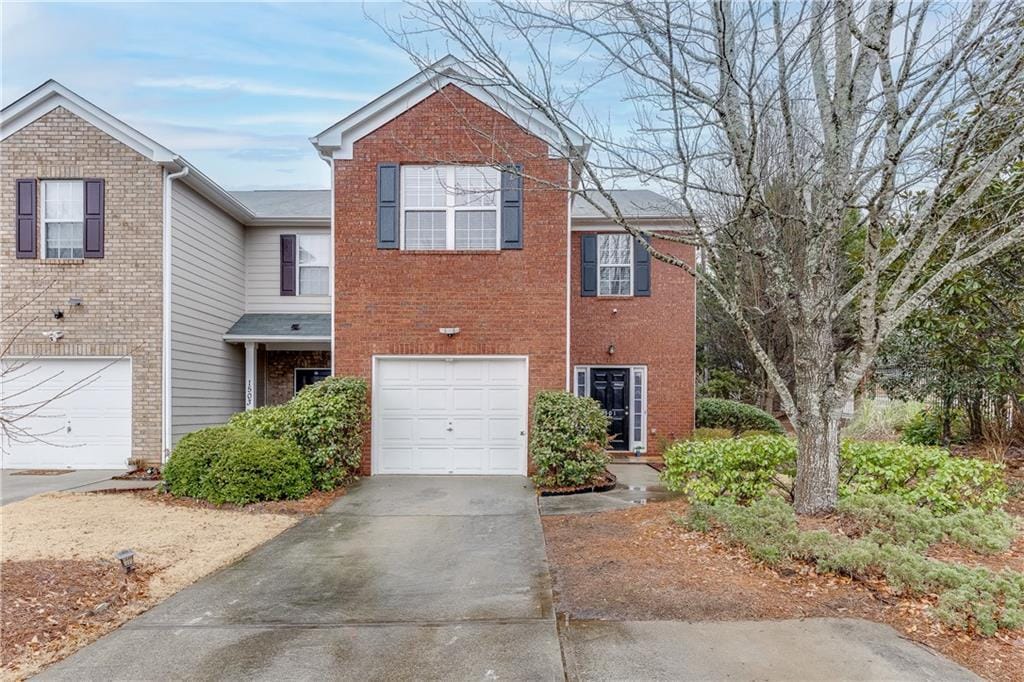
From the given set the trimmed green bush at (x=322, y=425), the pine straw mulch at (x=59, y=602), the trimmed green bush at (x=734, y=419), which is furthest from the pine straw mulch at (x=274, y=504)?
the trimmed green bush at (x=734, y=419)

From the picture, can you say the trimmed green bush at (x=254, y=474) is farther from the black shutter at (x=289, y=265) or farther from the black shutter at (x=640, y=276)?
the black shutter at (x=640, y=276)

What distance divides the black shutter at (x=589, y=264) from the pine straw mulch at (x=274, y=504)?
756 centimetres

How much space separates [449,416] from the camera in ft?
35.3

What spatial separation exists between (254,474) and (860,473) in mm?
7784


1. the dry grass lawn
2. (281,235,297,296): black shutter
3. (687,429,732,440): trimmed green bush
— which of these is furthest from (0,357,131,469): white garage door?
(687,429,732,440): trimmed green bush

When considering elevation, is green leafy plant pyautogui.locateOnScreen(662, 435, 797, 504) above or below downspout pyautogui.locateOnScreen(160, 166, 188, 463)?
below

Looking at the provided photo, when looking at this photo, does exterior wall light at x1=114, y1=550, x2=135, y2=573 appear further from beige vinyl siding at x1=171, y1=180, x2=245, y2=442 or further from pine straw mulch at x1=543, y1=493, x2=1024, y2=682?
beige vinyl siding at x1=171, y1=180, x2=245, y2=442

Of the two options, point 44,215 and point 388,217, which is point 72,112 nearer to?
point 44,215

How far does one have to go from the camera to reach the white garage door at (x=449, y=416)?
1070 cm

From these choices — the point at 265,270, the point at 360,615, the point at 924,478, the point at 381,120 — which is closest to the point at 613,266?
the point at 381,120

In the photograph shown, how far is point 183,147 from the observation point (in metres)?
16.0

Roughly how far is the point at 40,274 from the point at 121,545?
7.47 m

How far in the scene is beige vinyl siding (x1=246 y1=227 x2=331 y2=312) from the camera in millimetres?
14336

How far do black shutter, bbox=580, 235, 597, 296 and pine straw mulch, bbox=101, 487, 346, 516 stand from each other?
7.56 metres
